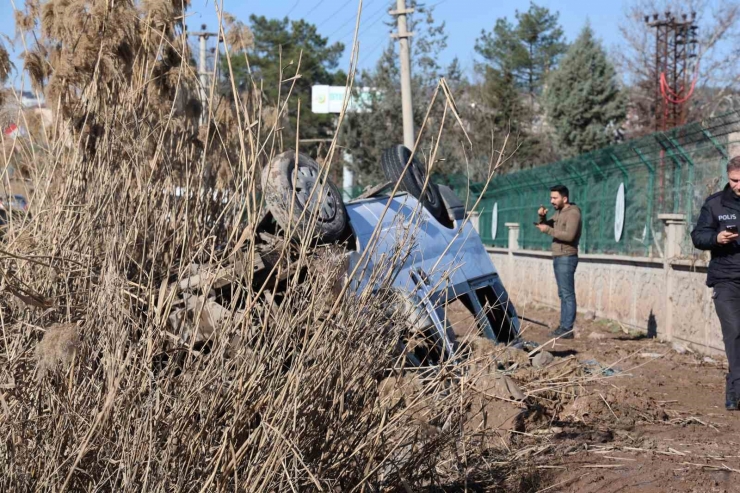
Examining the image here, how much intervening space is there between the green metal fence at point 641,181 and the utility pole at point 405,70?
5.01 m

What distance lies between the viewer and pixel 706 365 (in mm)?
9867

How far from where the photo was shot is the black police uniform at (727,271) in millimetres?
7074

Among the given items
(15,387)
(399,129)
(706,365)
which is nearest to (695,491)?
(15,387)

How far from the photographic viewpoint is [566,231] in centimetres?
1123

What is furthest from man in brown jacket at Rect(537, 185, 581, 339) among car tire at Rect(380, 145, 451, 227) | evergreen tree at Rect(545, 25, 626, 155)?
evergreen tree at Rect(545, 25, 626, 155)

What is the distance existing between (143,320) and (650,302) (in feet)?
32.5

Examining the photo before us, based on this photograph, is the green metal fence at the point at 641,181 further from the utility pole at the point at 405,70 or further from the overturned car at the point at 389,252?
the utility pole at the point at 405,70

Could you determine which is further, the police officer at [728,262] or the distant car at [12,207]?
the police officer at [728,262]

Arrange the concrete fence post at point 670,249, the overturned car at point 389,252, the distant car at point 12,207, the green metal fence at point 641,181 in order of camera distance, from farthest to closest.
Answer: the concrete fence post at point 670,249, the green metal fence at point 641,181, the distant car at point 12,207, the overturned car at point 389,252

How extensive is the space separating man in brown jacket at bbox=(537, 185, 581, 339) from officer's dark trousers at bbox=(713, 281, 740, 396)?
13.2 feet

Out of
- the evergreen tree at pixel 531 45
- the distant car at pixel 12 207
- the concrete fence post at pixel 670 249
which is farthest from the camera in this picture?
the evergreen tree at pixel 531 45

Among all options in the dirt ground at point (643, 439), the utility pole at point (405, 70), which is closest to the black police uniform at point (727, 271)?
the dirt ground at point (643, 439)

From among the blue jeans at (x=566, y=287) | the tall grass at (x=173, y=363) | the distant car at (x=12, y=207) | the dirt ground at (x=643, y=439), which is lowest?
the dirt ground at (x=643, y=439)

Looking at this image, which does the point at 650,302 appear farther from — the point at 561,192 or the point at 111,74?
the point at 111,74
